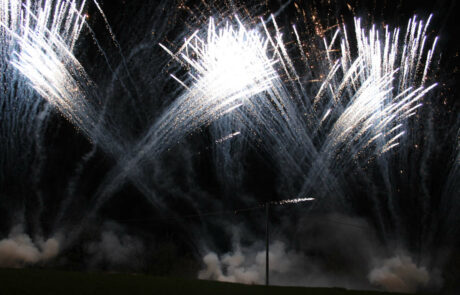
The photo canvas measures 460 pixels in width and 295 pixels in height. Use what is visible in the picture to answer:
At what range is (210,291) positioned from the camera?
10047 mm

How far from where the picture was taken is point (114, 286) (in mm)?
9477

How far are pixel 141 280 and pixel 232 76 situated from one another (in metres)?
7.21

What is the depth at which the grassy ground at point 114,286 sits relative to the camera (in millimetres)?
8531

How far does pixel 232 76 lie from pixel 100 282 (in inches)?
308

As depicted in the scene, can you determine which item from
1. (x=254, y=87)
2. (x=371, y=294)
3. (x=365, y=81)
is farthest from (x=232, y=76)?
(x=371, y=294)

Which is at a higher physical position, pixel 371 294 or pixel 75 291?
pixel 371 294

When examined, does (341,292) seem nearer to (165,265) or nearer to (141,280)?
(141,280)

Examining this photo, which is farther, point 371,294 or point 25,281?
point 371,294

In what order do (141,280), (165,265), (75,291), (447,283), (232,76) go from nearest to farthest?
(75,291), (141,280), (232,76), (447,283), (165,265)

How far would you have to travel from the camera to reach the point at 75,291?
855 centimetres

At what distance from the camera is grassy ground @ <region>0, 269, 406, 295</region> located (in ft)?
28.0

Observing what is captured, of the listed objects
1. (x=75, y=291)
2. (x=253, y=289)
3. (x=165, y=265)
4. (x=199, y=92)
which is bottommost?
(x=75, y=291)

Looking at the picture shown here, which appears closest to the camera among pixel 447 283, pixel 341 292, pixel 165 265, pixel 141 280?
pixel 141 280

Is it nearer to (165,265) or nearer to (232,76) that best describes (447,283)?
(165,265)
